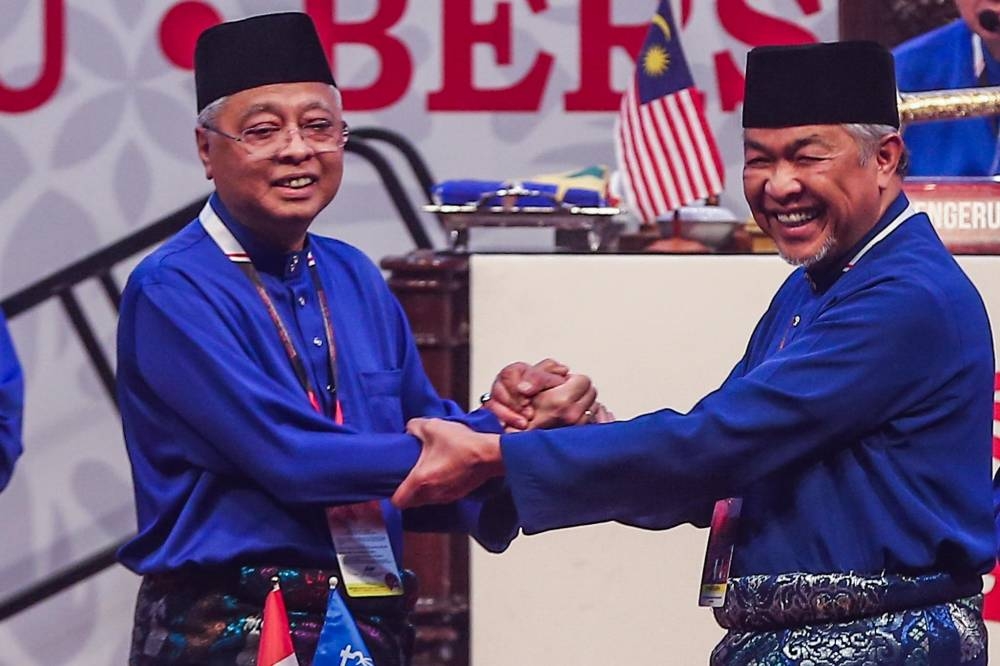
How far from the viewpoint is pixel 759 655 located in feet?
7.36

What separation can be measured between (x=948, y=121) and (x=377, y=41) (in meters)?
1.59

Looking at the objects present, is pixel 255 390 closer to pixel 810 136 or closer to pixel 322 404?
pixel 322 404

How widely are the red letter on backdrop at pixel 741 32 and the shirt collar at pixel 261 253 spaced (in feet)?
7.67

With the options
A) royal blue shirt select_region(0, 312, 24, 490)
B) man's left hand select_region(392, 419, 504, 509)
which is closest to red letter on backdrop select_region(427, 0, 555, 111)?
royal blue shirt select_region(0, 312, 24, 490)

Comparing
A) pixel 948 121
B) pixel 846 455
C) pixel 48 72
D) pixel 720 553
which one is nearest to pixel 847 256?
pixel 846 455

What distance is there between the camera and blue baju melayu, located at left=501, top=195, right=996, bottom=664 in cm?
220

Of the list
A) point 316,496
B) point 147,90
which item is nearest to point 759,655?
point 316,496

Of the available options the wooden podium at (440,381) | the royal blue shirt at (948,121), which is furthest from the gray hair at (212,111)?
the royal blue shirt at (948,121)

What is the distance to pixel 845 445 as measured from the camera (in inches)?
88.1

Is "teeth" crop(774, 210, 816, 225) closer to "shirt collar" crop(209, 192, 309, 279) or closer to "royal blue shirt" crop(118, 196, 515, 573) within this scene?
"royal blue shirt" crop(118, 196, 515, 573)

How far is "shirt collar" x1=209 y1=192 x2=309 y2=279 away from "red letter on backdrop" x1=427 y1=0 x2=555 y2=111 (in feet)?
7.27

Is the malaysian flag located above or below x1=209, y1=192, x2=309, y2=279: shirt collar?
below

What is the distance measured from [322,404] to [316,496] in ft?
0.53

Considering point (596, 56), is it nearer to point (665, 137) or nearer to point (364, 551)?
point (665, 137)
